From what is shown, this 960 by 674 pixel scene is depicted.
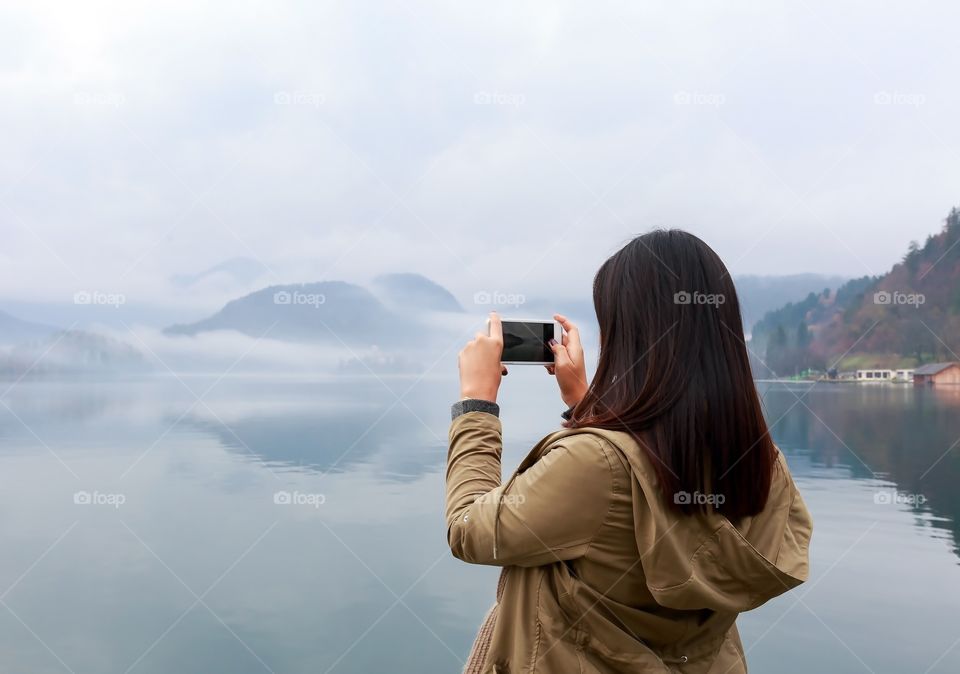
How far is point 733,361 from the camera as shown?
0.85 meters

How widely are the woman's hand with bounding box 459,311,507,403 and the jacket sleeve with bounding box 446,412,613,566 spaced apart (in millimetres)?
142

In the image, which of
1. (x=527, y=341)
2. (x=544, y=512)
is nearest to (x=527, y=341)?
(x=527, y=341)

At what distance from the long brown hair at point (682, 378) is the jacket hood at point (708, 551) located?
0.8 inches

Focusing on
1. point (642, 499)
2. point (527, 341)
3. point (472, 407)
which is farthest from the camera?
point (527, 341)

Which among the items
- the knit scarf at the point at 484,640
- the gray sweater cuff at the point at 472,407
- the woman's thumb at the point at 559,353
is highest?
the woman's thumb at the point at 559,353

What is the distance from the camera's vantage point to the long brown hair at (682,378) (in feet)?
2.68

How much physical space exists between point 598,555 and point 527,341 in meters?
0.36

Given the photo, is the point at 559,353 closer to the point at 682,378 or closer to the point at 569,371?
the point at 569,371

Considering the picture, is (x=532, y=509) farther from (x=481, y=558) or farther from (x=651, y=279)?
(x=651, y=279)

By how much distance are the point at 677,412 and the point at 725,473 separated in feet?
0.33

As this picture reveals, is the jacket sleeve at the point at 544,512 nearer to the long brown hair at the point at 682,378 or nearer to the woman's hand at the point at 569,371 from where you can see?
the long brown hair at the point at 682,378

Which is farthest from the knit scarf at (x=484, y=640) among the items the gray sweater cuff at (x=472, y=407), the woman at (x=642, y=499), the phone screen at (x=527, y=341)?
the phone screen at (x=527, y=341)

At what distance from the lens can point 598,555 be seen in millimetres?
812

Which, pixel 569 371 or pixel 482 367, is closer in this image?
pixel 482 367
